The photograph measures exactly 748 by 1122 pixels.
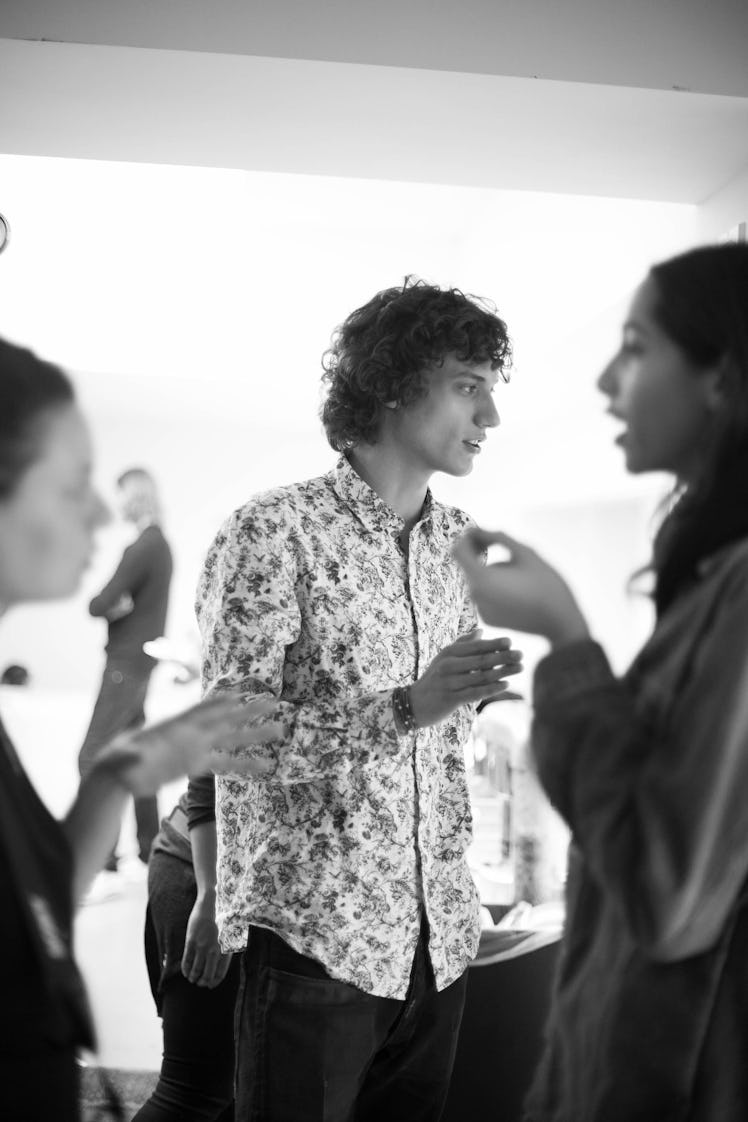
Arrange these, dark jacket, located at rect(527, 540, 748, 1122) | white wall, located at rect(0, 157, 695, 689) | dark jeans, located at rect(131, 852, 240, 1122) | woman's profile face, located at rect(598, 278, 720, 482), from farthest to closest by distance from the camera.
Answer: white wall, located at rect(0, 157, 695, 689)
dark jeans, located at rect(131, 852, 240, 1122)
woman's profile face, located at rect(598, 278, 720, 482)
dark jacket, located at rect(527, 540, 748, 1122)

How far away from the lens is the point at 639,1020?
0.84m

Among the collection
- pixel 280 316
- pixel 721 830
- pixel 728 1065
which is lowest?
pixel 728 1065

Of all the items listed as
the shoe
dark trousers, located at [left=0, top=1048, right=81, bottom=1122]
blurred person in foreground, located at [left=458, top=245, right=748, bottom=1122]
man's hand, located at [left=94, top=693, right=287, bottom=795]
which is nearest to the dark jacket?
blurred person in foreground, located at [left=458, top=245, right=748, bottom=1122]

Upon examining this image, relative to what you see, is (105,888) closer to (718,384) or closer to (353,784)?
(353,784)

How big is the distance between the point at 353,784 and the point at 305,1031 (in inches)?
12.4

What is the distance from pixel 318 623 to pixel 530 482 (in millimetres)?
5683

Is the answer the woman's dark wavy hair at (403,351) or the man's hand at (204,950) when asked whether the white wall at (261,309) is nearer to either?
the woman's dark wavy hair at (403,351)

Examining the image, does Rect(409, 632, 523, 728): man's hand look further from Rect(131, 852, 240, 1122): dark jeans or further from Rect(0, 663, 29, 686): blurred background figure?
Rect(0, 663, 29, 686): blurred background figure

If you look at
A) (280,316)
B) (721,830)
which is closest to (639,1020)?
(721,830)

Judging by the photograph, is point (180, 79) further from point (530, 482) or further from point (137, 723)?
point (530, 482)

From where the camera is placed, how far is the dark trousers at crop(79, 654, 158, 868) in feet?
14.1

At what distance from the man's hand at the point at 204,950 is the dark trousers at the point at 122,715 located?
2.57 metres

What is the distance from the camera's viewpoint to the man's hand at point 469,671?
4.32ft

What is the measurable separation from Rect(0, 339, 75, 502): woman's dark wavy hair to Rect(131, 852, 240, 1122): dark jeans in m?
1.15
